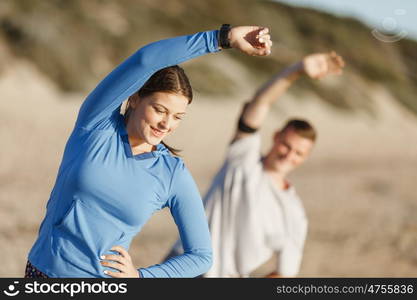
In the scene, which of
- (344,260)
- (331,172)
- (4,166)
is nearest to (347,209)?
(331,172)

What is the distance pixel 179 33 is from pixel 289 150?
20.4m

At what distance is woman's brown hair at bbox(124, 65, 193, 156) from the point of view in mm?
2357

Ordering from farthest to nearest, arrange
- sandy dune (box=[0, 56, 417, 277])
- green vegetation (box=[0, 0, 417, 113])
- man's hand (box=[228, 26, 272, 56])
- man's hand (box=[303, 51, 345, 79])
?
green vegetation (box=[0, 0, 417, 113]) → sandy dune (box=[0, 56, 417, 277]) → man's hand (box=[303, 51, 345, 79]) → man's hand (box=[228, 26, 272, 56])

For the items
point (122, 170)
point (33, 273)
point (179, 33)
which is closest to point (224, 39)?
point (122, 170)

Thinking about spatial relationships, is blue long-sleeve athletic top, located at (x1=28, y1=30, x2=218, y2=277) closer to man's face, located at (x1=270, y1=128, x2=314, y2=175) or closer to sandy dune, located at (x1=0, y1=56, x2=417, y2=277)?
man's face, located at (x1=270, y1=128, x2=314, y2=175)

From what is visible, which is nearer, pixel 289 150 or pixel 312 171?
pixel 289 150

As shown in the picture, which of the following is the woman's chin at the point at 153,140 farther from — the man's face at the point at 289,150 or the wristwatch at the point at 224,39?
the man's face at the point at 289,150

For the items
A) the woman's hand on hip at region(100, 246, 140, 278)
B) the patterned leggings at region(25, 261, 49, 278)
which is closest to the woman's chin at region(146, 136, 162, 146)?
the woman's hand on hip at region(100, 246, 140, 278)

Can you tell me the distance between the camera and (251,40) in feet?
7.50

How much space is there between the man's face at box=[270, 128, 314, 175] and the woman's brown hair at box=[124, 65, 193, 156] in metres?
1.97

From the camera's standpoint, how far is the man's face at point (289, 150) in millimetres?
4316

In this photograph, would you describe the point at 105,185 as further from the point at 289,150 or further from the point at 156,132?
the point at 289,150

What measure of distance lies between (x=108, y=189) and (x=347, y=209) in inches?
478

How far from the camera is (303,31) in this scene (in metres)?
30.7
